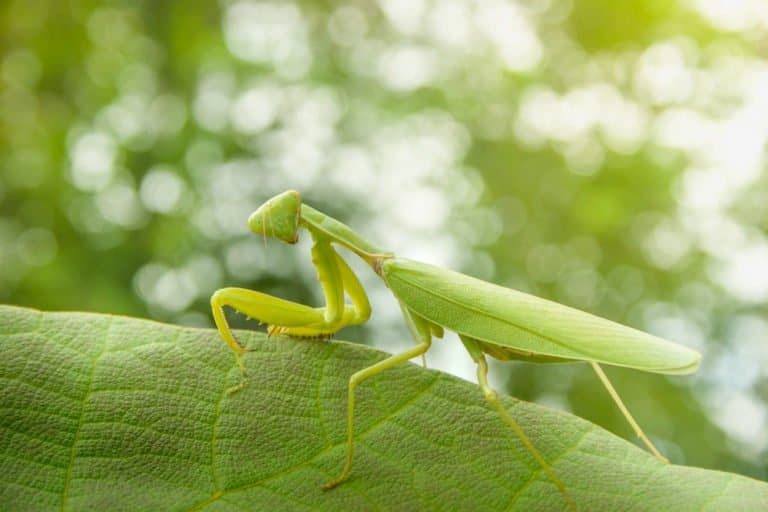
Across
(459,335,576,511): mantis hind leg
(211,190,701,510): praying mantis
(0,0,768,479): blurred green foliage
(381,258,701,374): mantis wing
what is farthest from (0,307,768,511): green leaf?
(0,0,768,479): blurred green foliage

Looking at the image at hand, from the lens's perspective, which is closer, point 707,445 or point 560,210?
point 707,445

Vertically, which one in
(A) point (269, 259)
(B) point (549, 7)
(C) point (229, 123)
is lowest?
(A) point (269, 259)

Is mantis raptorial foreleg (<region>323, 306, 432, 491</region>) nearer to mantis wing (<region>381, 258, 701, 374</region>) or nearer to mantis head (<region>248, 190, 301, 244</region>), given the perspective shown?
mantis wing (<region>381, 258, 701, 374</region>)

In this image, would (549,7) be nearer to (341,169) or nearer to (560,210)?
(560,210)

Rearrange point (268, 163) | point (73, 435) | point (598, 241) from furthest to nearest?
point (598, 241), point (268, 163), point (73, 435)

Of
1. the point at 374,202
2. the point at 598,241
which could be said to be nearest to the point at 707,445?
the point at 598,241

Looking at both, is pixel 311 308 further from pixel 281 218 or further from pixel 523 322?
pixel 523 322

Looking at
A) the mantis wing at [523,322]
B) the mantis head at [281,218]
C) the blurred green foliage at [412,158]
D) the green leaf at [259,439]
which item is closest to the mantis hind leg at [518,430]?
the green leaf at [259,439]

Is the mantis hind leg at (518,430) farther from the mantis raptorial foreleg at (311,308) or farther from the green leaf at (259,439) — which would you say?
the mantis raptorial foreleg at (311,308)
